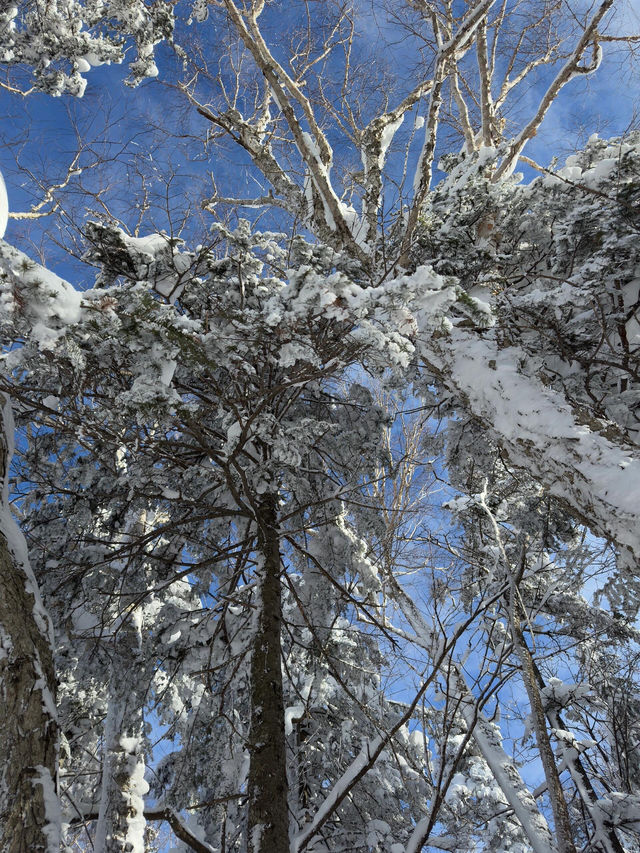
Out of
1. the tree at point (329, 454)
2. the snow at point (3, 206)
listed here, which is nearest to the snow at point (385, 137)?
the tree at point (329, 454)

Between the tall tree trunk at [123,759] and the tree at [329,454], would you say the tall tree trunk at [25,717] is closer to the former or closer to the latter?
the tree at [329,454]

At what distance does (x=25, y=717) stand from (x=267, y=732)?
1.45 meters

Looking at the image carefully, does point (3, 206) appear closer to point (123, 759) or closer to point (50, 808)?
point (50, 808)

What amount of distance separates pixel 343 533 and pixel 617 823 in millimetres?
3523

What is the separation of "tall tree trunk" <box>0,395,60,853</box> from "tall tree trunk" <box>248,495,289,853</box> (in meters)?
1.13

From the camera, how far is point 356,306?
2549 mm

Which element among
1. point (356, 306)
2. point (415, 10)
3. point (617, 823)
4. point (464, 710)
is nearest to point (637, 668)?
point (617, 823)

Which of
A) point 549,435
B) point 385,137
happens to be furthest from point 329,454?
point 385,137

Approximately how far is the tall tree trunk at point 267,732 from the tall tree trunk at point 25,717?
113 cm

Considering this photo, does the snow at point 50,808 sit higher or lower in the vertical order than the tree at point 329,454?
lower

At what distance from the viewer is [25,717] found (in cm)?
149

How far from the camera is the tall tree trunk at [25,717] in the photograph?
4.39 feet

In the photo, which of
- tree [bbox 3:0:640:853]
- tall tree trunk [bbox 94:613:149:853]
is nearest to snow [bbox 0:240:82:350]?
tree [bbox 3:0:640:853]

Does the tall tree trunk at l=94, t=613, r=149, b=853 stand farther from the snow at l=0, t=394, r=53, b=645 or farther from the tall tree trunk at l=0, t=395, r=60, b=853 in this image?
the tall tree trunk at l=0, t=395, r=60, b=853
